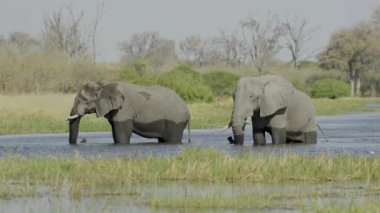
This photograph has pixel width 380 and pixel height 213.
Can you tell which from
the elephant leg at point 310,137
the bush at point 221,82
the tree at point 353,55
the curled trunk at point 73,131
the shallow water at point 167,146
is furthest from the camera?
the tree at point 353,55

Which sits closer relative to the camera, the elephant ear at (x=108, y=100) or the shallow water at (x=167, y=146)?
the shallow water at (x=167, y=146)

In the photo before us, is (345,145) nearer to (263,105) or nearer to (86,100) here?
(263,105)

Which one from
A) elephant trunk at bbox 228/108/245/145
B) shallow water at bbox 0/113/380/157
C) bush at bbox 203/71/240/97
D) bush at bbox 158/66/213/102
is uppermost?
elephant trunk at bbox 228/108/245/145

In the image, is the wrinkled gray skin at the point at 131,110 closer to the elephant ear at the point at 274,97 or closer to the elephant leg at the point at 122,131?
the elephant leg at the point at 122,131

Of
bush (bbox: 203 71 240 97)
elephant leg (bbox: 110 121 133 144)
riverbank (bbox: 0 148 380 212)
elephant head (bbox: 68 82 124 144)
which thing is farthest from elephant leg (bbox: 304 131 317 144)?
bush (bbox: 203 71 240 97)

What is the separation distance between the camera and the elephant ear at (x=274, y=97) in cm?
2473

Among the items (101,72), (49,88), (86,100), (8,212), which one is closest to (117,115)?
(86,100)

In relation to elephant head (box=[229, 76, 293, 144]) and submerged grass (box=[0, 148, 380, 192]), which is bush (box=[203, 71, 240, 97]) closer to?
elephant head (box=[229, 76, 293, 144])

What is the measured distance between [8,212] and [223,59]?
104 meters

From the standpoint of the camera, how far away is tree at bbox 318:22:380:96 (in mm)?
94188

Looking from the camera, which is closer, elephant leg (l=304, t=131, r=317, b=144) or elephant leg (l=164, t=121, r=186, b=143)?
elephant leg (l=304, t=131, r=317, b=144)

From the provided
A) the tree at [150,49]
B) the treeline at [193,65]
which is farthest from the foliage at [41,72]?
the tree at [150,49]

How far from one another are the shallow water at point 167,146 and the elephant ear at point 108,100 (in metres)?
0.89

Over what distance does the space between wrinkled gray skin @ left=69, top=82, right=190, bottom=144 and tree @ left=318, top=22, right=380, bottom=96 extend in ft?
221
